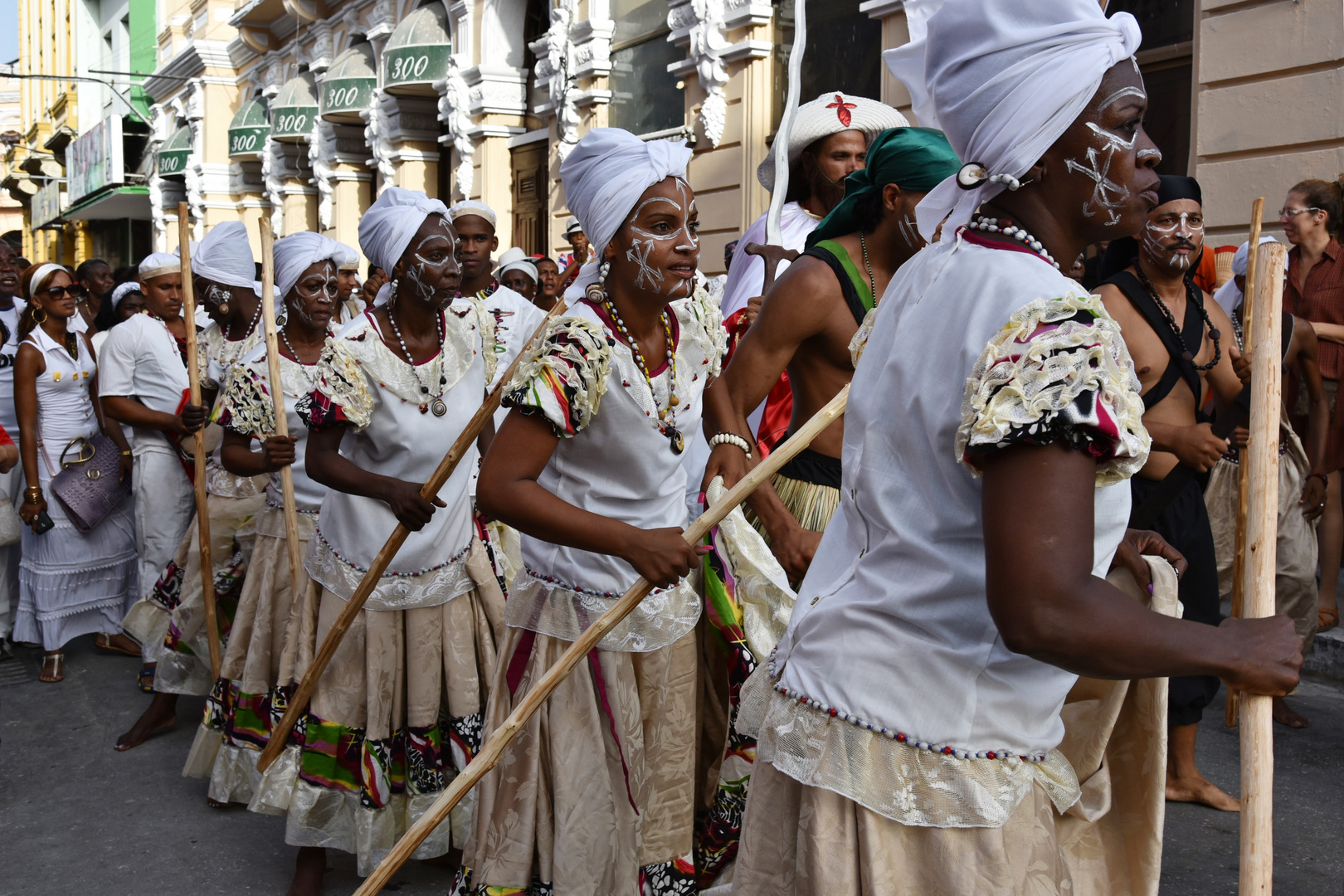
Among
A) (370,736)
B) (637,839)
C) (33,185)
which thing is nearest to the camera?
(637,839)

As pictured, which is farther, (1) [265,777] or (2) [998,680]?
(1) [265,777]

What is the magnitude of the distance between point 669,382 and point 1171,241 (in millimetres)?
2220

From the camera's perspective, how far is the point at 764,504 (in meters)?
3.36

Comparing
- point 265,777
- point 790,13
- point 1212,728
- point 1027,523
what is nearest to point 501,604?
point 265,777

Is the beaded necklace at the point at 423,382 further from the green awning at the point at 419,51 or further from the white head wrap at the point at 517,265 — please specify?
the green awning at the point at 419,51

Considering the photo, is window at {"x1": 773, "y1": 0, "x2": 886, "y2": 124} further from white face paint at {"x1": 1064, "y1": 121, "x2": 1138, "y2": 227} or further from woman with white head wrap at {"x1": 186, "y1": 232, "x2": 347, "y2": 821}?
white face paint at {"x1": 1064, "y1": 121, "x2": 1138, "y2": 227}

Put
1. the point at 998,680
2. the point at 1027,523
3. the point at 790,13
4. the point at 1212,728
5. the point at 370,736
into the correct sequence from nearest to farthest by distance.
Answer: the point at 1027,523 < the point at 998,680 < the point at 370,736 < the point at 1212,728 < the point at 790,13

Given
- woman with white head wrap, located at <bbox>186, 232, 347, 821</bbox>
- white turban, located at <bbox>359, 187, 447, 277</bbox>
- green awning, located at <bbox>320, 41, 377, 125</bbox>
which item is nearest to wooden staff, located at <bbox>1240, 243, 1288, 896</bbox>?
white turban, located at <bbox>359, 187, 447, 277</bbox>

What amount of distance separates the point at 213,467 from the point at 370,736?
2763 mm

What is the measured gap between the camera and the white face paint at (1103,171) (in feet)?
5.85

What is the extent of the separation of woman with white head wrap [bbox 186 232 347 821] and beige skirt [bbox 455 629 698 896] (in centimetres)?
165

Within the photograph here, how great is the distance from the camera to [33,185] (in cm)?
4359

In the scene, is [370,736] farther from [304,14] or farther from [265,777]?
[304,14]

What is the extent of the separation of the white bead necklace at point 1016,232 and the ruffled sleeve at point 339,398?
8.24 feet
